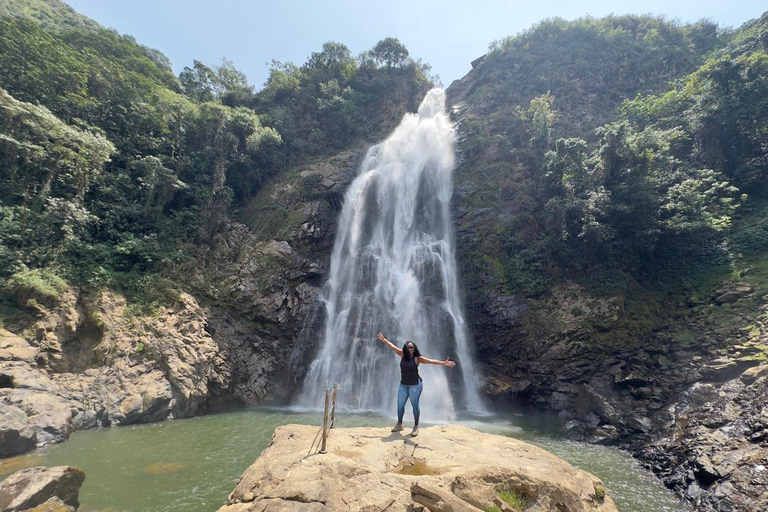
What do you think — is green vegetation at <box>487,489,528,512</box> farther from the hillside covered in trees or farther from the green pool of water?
the hillside covered in trees

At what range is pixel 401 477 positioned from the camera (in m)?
4.50


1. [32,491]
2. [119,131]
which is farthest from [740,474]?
[119,131]

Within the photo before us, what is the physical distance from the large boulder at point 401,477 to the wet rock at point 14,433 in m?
9.02

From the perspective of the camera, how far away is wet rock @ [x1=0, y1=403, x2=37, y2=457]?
368 inches

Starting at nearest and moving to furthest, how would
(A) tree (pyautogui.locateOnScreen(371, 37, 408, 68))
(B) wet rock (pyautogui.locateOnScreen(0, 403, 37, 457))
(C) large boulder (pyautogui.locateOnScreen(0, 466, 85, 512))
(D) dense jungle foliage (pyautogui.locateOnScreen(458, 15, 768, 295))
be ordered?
(C) large boulder (pyautogui.locateOnScreen(0, 466, 85, 512)) < (B) wet rock (pyautogui.locateOnScreen(0, 403, 37, 457)) < (D) dense jungle foliage (pyautogui.locateOnScreen(458, 15, 768, 295)) < (A) tree (pyautogui.locateOnScreen(371, 37, 408, 68))

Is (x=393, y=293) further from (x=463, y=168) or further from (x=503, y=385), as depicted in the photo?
(x=463, y=168)

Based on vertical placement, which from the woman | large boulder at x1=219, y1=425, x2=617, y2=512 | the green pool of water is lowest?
the green pool of water

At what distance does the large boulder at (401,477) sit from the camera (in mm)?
3994

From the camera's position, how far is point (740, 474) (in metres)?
7.17

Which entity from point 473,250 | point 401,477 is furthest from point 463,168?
point 401,477

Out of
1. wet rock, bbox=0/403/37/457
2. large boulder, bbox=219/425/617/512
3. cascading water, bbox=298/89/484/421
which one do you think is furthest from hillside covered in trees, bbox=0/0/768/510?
large boulder, bbox=219/425/617/512

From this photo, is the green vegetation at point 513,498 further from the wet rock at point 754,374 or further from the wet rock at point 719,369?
the wet rock at point 719,369

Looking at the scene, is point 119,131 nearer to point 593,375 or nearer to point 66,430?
point 66,430

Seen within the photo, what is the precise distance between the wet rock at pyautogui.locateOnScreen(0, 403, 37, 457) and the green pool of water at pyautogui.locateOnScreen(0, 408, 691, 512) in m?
0.39
